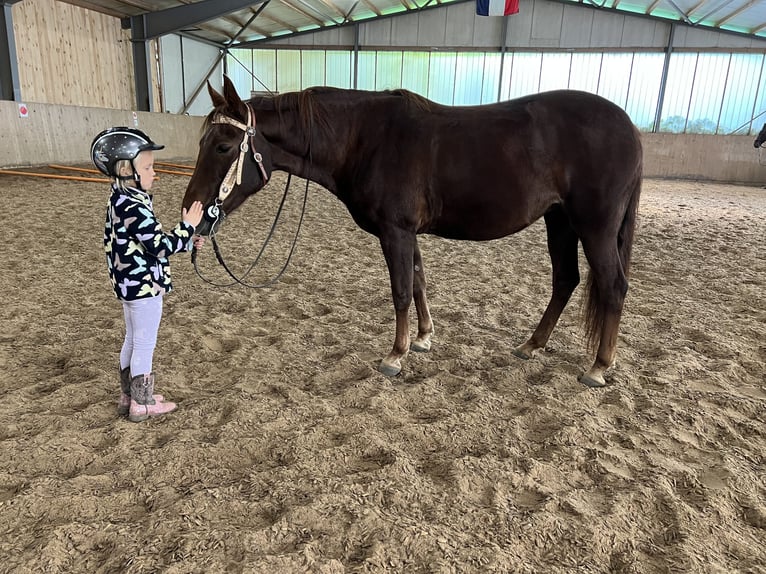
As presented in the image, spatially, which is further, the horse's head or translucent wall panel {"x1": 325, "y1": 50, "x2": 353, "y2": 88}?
translucent wall panel {"x1": 325, "y1": 50, "x2": 353, "y2": 88}

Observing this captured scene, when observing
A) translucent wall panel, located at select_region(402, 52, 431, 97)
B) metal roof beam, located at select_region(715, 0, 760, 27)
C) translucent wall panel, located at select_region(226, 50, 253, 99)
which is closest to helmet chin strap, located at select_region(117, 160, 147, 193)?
metal roof beam, located at select_region(715, 0, 760, 27)

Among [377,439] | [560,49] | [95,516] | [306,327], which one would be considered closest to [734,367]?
[377,439]

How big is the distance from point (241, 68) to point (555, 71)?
1270 cm

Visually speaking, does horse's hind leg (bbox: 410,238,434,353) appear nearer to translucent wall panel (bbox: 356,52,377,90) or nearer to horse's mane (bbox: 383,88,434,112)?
horse's mane (bbox: 383,88,434,112)

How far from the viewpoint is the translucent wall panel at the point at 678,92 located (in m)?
17.4

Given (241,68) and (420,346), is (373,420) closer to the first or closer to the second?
(420,346)

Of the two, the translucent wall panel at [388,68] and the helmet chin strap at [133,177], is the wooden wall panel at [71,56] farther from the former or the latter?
the helmet chin strap at [133,177]

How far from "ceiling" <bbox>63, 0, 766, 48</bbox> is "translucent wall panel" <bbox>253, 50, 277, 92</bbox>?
601mm

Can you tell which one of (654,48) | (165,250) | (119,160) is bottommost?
(165,250)

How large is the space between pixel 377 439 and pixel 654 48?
20549 mm

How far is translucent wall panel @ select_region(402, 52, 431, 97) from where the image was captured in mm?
19250

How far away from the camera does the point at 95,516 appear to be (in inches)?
63.2

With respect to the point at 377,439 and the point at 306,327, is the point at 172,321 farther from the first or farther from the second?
the point at 377,439

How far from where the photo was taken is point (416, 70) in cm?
1945
